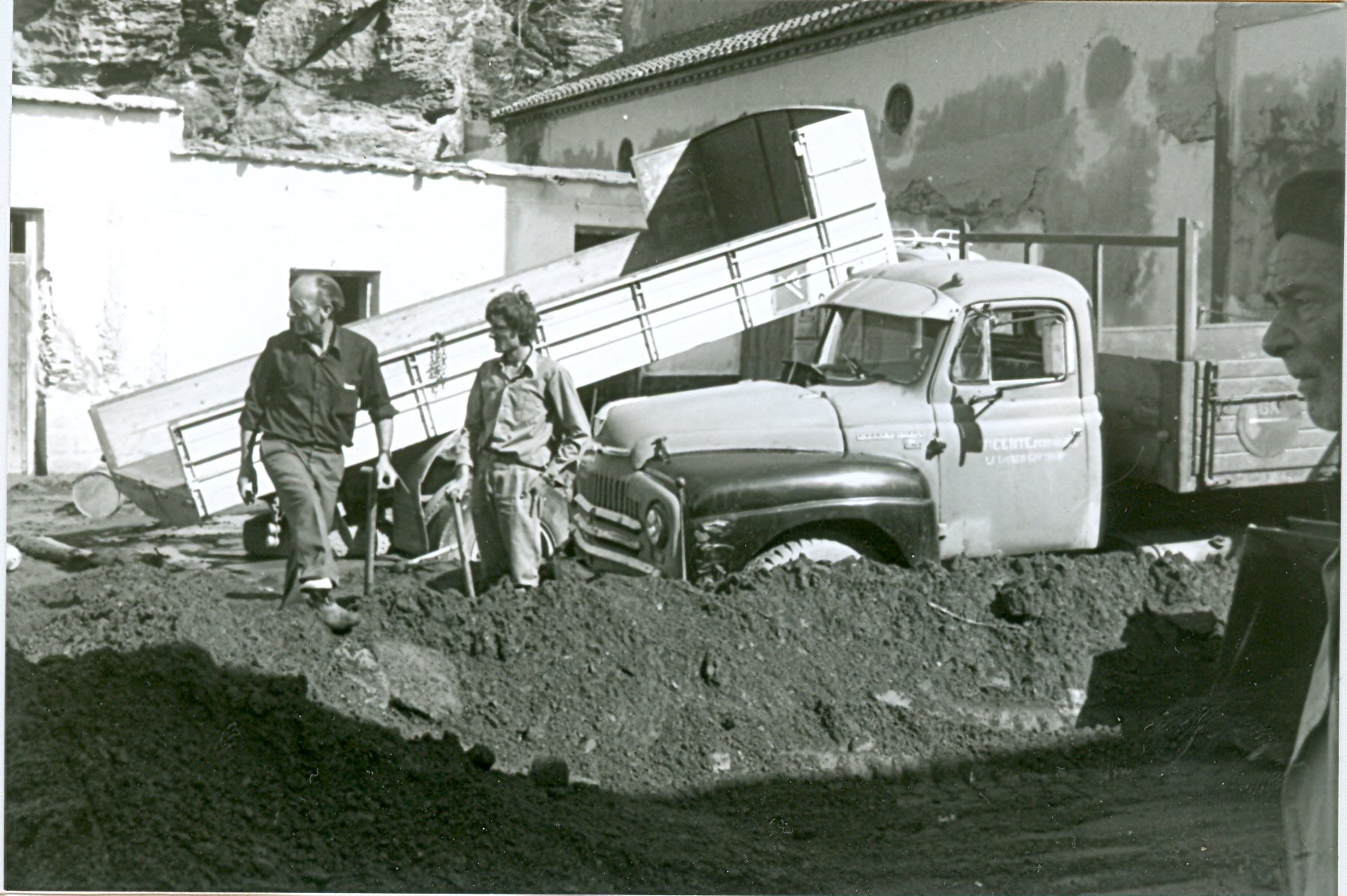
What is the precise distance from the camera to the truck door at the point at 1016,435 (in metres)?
5.18

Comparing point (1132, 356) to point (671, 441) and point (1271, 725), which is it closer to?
A: point (1271, 725)

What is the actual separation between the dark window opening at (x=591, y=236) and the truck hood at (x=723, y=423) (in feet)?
4.64

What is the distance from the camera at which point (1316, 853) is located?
3.65 metres

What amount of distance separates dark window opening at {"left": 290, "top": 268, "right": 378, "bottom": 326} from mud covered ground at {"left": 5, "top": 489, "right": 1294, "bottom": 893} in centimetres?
102

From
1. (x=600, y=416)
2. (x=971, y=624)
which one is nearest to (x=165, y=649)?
(x=600, y=416)

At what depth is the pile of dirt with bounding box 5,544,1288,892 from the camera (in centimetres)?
409

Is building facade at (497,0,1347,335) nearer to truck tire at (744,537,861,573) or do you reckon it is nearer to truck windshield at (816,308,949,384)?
truck windshield at (816,308,949,384)

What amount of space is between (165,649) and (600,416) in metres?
1.89

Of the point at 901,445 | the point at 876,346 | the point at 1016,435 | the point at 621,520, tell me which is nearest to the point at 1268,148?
the point at 1016,435

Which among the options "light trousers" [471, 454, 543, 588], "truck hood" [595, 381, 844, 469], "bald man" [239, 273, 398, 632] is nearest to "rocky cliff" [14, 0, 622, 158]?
"bald man" [239, 273, 398, 632]

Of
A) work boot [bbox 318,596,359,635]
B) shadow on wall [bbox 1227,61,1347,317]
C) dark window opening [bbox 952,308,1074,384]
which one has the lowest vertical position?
work boot [bbox 318,596,359,635]

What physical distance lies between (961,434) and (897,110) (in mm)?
1965

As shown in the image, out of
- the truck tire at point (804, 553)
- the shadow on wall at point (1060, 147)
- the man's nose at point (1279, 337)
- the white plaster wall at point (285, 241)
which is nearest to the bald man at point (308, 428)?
the white plaster wall at point (285, 241)

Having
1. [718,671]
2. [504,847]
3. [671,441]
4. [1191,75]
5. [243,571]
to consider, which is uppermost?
[1191,75]
